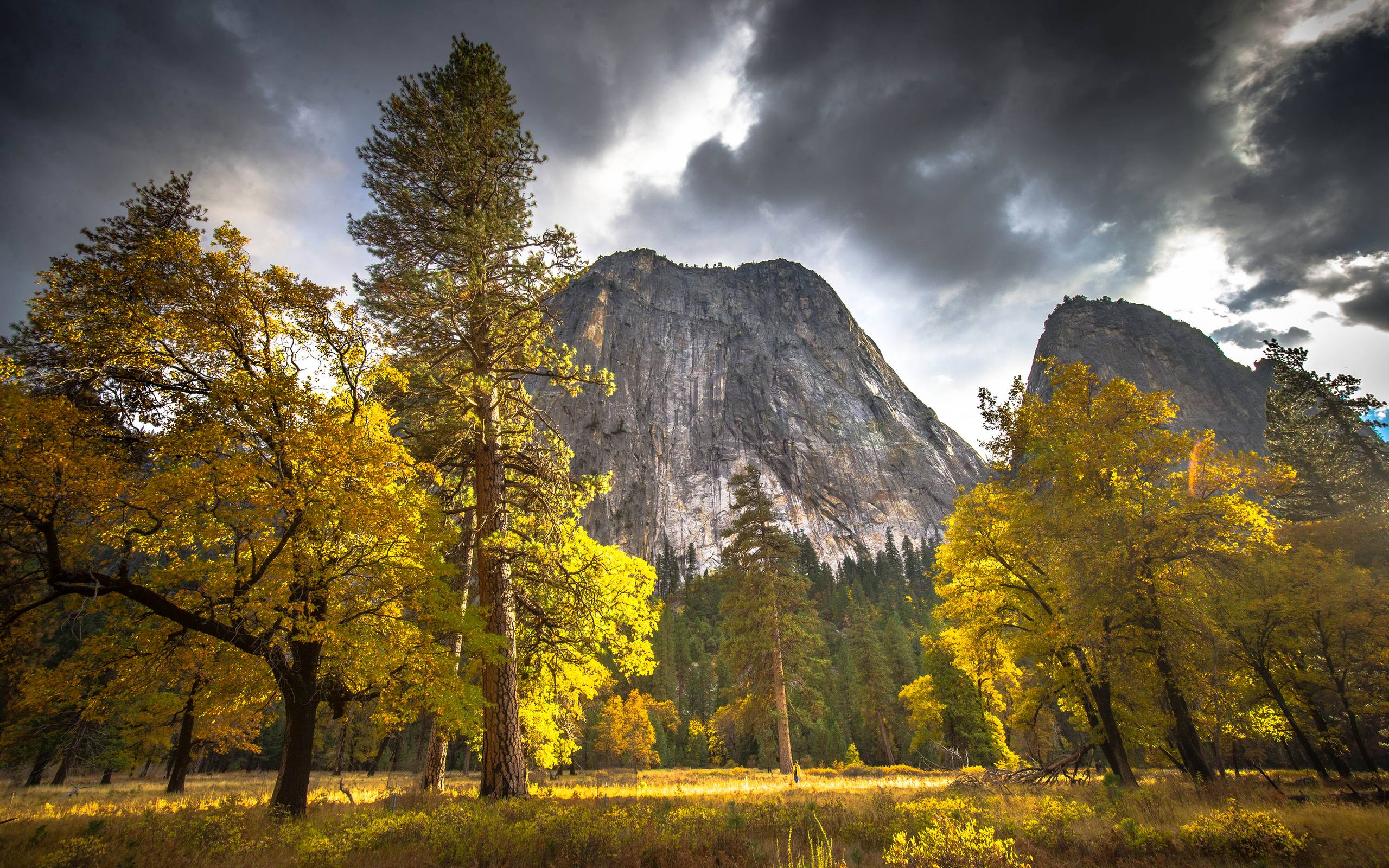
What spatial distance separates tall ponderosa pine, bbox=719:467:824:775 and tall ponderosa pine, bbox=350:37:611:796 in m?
14.0

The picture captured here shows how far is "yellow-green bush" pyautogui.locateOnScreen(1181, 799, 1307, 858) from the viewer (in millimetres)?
6383

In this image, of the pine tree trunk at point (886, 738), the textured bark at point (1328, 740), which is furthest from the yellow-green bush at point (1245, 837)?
the pine tree trunk at point (886, 738)

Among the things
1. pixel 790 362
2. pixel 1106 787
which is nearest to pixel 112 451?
pixel 1106 787

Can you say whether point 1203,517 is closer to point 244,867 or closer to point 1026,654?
point 1026,654

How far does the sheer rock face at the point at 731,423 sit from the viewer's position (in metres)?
132

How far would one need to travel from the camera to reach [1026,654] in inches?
621

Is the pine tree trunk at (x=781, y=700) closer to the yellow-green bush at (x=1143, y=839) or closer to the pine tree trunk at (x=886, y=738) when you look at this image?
the yellow-green bush at (x=1143, y=839)

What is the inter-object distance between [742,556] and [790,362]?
499ft

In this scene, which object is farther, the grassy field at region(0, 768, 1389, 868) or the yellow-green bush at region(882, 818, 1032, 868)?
the grassy field at region(0, 768, 1389, 868)

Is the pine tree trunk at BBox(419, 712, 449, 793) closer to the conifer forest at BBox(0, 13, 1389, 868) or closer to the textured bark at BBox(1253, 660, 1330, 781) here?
the conifer forest at BBox(0, 13, 1389, 868)

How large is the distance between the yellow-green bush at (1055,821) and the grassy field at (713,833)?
37 mm

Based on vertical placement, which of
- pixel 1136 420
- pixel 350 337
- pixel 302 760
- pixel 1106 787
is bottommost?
pixel 1106 787

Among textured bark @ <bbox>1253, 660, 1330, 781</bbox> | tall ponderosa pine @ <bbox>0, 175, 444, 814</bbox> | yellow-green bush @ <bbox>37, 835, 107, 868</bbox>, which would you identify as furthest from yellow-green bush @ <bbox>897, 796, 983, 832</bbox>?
textured bark @ <bbox>1253, 660, 1330, 781</bbox>

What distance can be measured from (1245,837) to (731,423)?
479 ft
